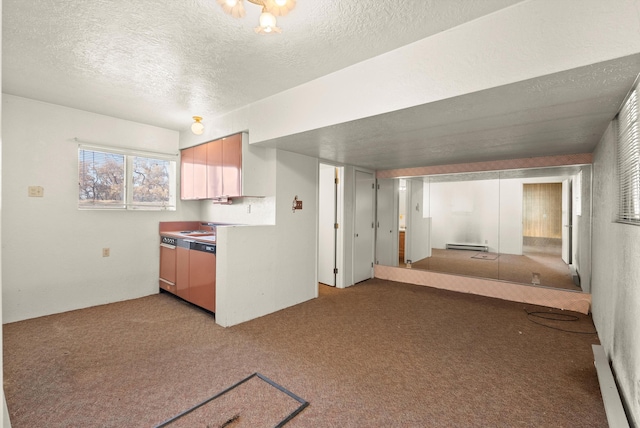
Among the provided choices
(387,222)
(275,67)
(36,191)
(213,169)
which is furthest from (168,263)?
(387,222)

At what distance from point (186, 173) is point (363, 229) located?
2919mm

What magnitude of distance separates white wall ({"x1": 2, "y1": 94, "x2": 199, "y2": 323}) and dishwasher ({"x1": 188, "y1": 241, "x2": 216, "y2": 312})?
1.04 m

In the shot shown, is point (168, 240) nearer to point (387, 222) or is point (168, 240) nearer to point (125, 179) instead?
point (125, 179)

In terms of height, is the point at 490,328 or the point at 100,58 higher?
the point at 100,58

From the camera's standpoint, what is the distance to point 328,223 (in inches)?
205

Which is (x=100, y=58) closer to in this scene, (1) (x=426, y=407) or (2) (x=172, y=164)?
(2) (x=172, y=164)

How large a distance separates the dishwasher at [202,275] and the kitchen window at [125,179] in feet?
3.82

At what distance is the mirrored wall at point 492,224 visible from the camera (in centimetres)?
475

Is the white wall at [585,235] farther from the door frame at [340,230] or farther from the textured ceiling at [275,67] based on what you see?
the door frame at [340,230]

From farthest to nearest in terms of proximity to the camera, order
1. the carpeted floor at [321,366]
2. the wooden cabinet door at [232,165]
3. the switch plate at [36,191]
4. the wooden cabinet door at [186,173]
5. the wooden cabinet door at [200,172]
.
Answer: the wooden cabinet door at [186,173] < the wooden cabinet door at [200,172] < the wooden cabinet door at [232,165] < the switch plate at [36,191] < the carpeted floor at [321,366]

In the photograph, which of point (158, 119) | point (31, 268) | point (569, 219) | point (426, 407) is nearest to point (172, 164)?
point (158, 119)

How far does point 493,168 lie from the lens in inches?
185

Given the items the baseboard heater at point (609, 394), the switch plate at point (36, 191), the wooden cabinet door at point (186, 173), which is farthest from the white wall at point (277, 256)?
the baseboard heater at point (609, 394)

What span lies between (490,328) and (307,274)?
225cm
